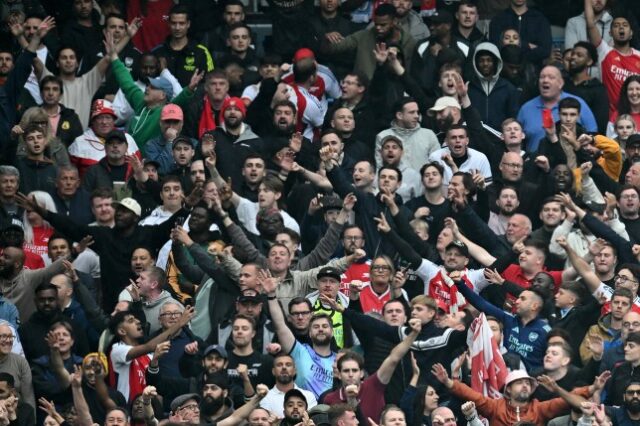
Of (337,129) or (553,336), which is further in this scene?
(337,129)

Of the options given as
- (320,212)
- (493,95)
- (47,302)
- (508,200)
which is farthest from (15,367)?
(493,95)

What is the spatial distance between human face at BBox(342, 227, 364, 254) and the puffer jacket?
3189 millimetres

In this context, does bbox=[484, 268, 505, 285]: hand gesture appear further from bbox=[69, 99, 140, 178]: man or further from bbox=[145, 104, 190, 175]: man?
bbox=[69, 99, 140, 178]: man

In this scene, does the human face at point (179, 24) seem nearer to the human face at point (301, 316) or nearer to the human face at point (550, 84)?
the human face at point (550, 84)

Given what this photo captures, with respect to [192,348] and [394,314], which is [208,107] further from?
[394,314]

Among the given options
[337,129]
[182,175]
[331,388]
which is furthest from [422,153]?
[331,388]

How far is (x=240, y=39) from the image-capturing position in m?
24.8

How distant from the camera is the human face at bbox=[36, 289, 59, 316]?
21047 millimetres

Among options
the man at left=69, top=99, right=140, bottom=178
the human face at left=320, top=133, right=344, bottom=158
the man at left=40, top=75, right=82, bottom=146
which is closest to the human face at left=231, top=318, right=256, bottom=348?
the human face at left=320, top=133, right=344, bottom=158

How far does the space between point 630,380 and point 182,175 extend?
544cm

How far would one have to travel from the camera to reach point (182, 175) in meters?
22.9

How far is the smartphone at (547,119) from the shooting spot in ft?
78.4

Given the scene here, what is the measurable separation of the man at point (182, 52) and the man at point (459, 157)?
299 cm

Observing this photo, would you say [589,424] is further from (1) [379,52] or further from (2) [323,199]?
(1) [379,52]
